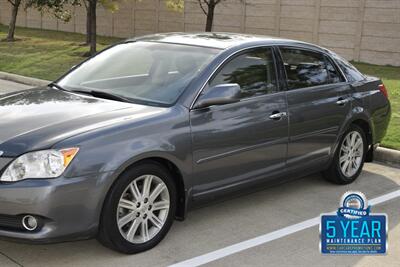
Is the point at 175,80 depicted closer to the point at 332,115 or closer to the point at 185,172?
the point at 185,172

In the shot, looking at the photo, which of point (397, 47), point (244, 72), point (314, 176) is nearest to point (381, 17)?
point (397, 47)

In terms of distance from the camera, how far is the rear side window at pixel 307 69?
5433mm

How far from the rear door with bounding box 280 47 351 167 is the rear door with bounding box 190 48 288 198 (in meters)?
0.16

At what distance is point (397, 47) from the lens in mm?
16984

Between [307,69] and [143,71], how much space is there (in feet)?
5.42

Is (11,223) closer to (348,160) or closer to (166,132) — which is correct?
(166,132)

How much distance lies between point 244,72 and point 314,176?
190cm

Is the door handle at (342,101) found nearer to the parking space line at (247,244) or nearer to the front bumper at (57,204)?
the parking space line at (247,244)

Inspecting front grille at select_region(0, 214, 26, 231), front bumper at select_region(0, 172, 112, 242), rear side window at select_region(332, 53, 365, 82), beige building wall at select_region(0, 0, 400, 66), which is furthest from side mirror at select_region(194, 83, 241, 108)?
beige building wall at select_region(0, 0, 400, 66)

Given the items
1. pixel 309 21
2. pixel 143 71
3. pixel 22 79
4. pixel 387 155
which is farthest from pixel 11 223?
pixel 309 21

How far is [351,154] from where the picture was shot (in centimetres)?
614

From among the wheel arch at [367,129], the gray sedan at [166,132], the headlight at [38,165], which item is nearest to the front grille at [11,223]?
the gray sedan at [166,132]

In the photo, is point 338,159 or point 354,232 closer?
point 354,232

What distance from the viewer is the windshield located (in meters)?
4.69
